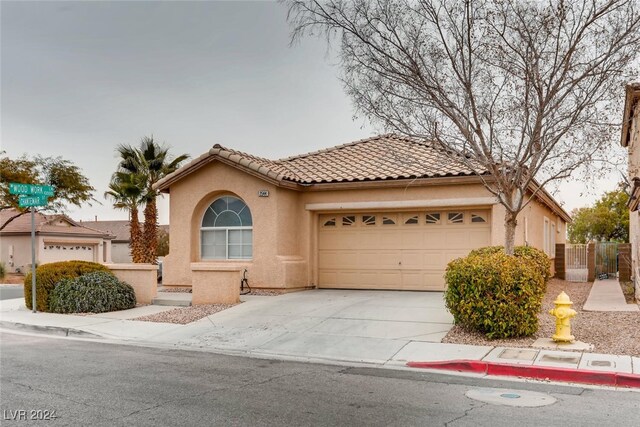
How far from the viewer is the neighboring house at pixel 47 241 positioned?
37250 mm

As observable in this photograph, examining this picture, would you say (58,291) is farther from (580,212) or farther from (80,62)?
(580,212)

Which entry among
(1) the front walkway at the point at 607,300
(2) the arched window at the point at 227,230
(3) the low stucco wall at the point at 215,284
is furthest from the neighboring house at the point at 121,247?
(1) the front walkway at the point at 607,300

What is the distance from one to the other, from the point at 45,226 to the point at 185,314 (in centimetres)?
2879

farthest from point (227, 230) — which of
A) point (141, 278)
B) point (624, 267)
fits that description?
point (624, 267)

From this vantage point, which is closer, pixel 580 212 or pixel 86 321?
pixel 86 321

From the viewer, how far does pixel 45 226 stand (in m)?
38.2

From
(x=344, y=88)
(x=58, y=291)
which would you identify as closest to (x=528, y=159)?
(x=344, y=88)

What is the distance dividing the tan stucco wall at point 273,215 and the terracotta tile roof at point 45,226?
75.7 feet

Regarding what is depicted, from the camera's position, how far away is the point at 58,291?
48.6 ft

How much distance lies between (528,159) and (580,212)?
44.2 meters

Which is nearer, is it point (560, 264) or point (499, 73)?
point (499, 73)

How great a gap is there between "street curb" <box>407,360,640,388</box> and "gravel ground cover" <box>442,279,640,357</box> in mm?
1359

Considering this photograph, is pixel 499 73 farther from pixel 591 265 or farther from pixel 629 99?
pixel 591 265

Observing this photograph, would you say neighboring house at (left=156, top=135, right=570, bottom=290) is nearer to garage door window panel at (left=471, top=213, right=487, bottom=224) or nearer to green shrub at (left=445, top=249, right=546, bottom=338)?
garage door window panel at (left=471, top=213, right=487, bottom=224)
